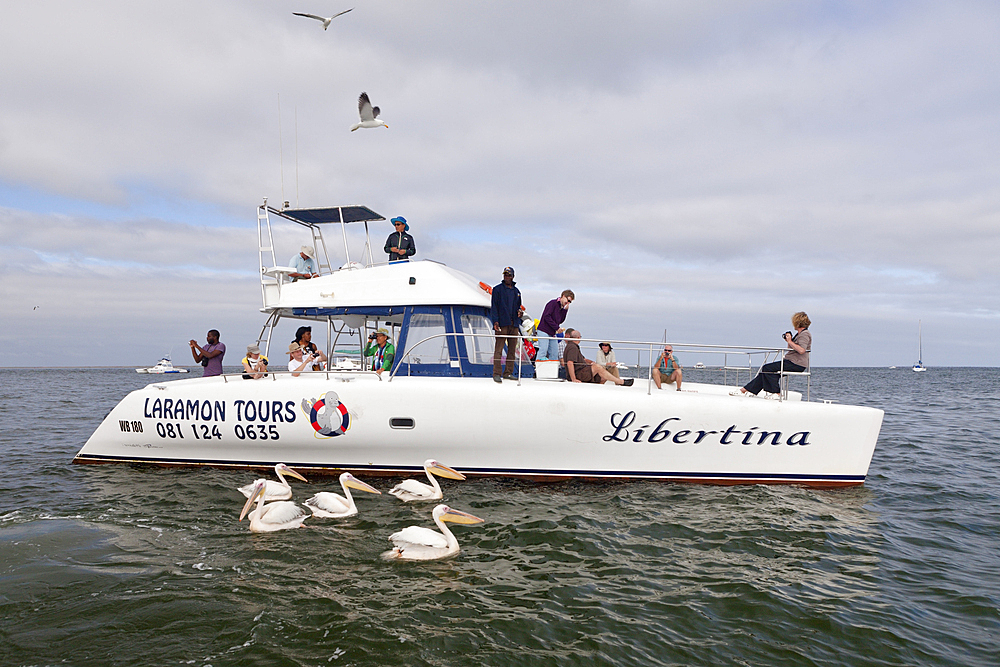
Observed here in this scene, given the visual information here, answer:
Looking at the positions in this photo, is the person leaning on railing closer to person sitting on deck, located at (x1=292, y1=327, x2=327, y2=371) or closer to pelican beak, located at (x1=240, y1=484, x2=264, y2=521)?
pelican beak, located at (x1=240, y1=484, x2=264, y2=521)

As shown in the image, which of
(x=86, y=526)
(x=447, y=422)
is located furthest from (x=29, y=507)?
(x=447, y=422)

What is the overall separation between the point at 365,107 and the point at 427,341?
16.2 feet

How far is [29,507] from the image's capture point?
7289 millimetres

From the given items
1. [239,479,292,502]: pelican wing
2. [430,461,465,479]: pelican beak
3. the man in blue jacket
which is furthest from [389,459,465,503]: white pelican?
the man in blue jacket

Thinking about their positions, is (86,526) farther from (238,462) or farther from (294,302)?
(294,302)

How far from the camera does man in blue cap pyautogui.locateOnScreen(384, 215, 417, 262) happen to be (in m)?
10.0

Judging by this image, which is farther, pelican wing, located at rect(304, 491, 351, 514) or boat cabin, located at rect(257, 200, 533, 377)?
boat cabin, located at rect(257, 200, 533, 377)

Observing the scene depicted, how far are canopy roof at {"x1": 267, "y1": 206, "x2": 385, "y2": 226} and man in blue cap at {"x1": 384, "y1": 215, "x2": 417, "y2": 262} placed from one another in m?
0.67

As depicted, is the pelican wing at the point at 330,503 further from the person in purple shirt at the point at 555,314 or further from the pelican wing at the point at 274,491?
the person in purple shirt at the point at 555,314

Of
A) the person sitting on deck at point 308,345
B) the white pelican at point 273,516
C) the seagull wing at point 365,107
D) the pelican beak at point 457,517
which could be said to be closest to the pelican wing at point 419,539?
the pelican beak at point 457,517

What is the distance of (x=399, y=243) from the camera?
1005 centimetres

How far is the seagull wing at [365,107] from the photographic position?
1049 centimetres

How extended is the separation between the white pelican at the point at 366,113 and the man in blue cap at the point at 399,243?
6.46 ft

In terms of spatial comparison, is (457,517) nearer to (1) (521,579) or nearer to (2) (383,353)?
(1) (521,579)
